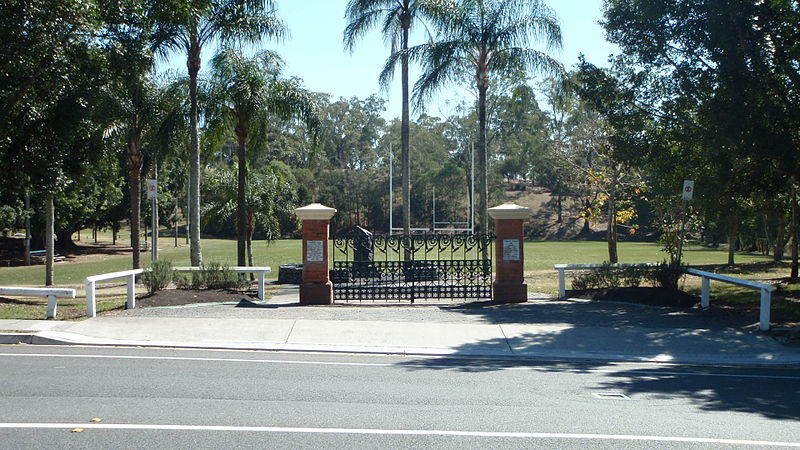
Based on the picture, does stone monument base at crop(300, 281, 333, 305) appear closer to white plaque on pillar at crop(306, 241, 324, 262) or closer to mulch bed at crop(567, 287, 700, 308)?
white plaque on pillar at crop(306, 241, 324, 262)

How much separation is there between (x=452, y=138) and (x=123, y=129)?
73.3 m

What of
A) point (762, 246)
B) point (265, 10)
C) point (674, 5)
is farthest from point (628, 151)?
point (762, 246)

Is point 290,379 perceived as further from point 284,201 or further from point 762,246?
point 762,246

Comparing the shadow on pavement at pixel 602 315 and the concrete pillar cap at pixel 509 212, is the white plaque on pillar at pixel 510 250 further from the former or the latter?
the shadow on pavement at pixel 602 315

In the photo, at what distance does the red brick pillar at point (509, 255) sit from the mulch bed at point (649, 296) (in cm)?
184

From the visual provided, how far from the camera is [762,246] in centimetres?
5109

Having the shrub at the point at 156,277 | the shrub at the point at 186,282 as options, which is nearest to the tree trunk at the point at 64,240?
the shrub at the point at 186,282

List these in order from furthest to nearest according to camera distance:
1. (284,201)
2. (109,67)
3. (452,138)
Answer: (452,138) < (284,201) < (109,67)

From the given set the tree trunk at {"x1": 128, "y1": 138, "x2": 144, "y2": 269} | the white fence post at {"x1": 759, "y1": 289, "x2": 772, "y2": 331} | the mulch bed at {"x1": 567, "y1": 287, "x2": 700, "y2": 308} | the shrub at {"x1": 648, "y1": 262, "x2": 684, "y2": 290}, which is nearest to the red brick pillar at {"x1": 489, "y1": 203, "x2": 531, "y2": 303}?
the mulch bed at {"x1": 567, "y1": 287, "x2": 700, "y2": 308}

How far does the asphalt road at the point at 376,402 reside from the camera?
→ 595 centimetres

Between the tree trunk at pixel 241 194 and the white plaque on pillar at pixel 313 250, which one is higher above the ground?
the tree trunk at pixel 241 194

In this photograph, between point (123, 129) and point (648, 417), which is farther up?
point (123, 129)

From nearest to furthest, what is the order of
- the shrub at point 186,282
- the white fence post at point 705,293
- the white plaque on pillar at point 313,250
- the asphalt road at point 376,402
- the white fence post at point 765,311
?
the asphalt road at point 376,402
the white fence post at point 765,311
the white fence post at point 705,293
the white plaque on pillar at point 313,250
the shrub at point 186,282

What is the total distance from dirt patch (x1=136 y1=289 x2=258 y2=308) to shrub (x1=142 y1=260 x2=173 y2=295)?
0.49 ft
